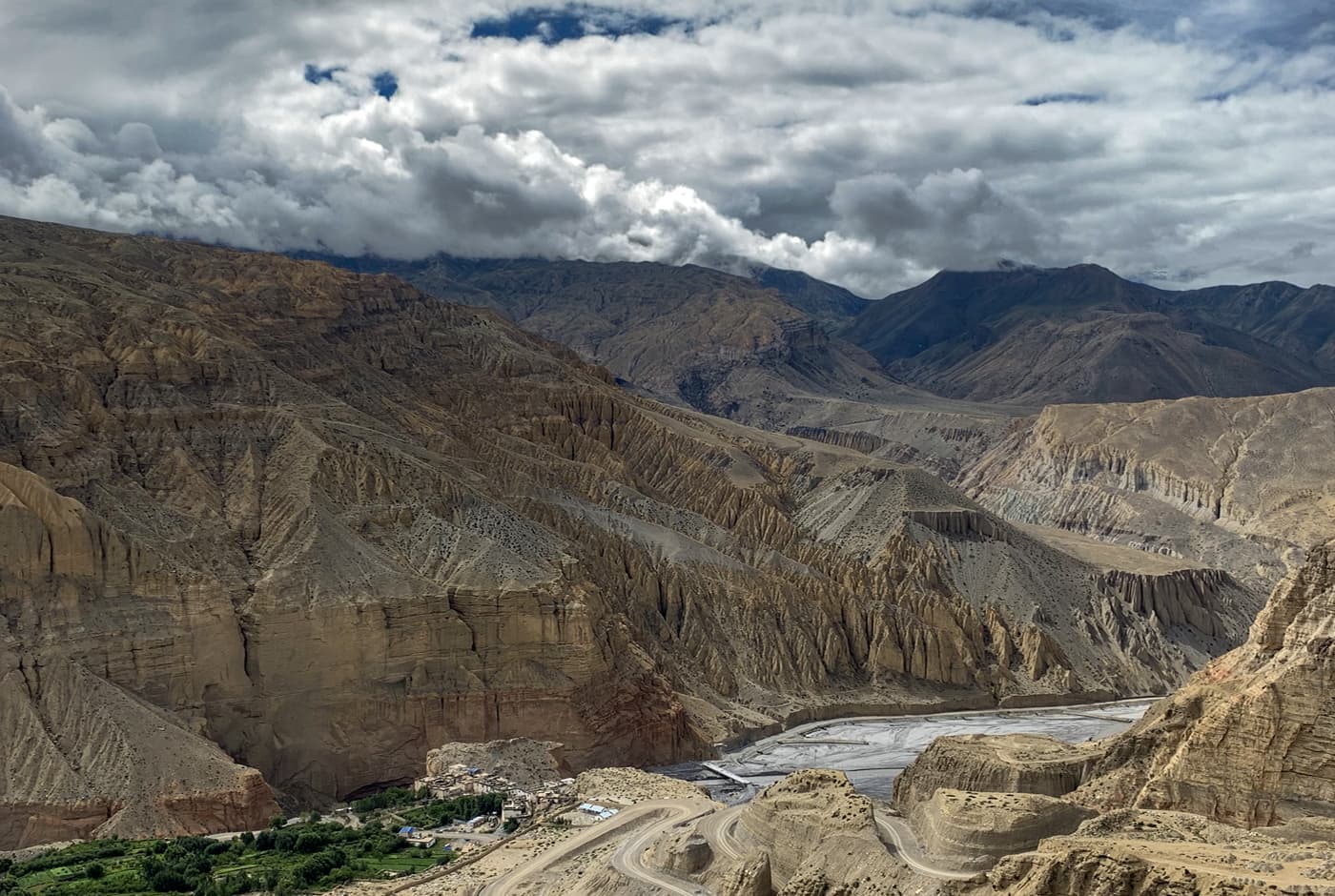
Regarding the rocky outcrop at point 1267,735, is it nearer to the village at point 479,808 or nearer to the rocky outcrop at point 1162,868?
the rocky outcrop at point 1162,868

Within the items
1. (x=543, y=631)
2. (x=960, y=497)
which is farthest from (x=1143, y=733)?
(x=960, y=497)

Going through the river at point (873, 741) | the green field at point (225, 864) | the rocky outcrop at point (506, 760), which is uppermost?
the rocky outcrop at point (506, 760)

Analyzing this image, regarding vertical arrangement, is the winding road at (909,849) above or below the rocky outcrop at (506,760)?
above

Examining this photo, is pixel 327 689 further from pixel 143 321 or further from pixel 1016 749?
pixel 1016 749

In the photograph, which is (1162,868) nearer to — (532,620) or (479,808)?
(479,808)

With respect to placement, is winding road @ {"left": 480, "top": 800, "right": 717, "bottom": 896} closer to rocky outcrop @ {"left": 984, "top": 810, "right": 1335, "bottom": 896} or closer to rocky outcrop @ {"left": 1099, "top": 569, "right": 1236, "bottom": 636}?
rocky outcrop @ {"left": 984, "top": 810, "right": 1335, "bottom": 896}

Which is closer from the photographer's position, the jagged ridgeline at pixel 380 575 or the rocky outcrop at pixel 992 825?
the rocky outcrop at pixel 992 825

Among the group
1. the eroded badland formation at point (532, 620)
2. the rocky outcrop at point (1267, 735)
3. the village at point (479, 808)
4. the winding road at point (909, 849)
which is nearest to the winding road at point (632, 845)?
the eroded badland formation at point (532, 620)

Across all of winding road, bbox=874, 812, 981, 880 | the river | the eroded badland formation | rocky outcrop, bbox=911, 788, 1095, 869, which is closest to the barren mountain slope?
the eroded badland formation
